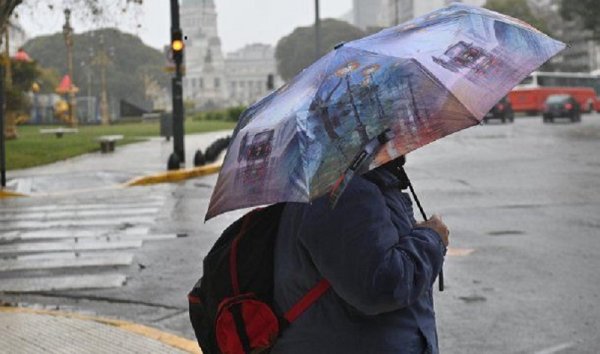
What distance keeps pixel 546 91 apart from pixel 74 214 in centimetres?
4996

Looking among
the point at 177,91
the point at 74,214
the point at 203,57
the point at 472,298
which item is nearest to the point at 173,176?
the point at 177,91

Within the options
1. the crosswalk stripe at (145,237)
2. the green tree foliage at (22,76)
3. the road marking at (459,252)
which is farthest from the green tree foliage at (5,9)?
the green tree foliage at (22,76)

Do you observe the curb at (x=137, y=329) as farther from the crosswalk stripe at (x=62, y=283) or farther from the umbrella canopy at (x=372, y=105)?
the umbrella canopy at (x=372, y=105)

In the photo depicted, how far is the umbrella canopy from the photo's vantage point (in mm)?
2443

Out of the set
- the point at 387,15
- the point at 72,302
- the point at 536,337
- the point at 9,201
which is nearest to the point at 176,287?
the point at 72,302

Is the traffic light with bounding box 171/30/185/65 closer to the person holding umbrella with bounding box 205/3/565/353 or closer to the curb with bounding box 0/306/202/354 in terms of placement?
the curb with bounding box 0/306/202/354

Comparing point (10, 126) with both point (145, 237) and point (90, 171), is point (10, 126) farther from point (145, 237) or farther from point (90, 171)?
point (145, 237)

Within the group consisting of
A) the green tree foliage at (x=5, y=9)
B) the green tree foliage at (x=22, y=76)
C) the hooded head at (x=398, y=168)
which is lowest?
the green tree foliage at (x=22, y=76)

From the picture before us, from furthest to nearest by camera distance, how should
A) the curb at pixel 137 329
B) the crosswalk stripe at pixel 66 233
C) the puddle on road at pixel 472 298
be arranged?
the crosswalk stripe at pixel 66 233
the puddle on road at pixel 472 298
the curb at pixel 137 329

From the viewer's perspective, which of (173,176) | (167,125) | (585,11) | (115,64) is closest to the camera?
(173,176)

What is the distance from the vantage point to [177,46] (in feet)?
67.5

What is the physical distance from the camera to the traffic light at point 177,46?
2056cm

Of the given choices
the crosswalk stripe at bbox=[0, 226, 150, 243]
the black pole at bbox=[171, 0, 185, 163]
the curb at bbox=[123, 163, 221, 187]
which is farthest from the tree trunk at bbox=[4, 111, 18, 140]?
the crosswalk stripe at bbox=[0, 226, 150, 243]

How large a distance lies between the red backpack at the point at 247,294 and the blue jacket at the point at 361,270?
0.09 feet
